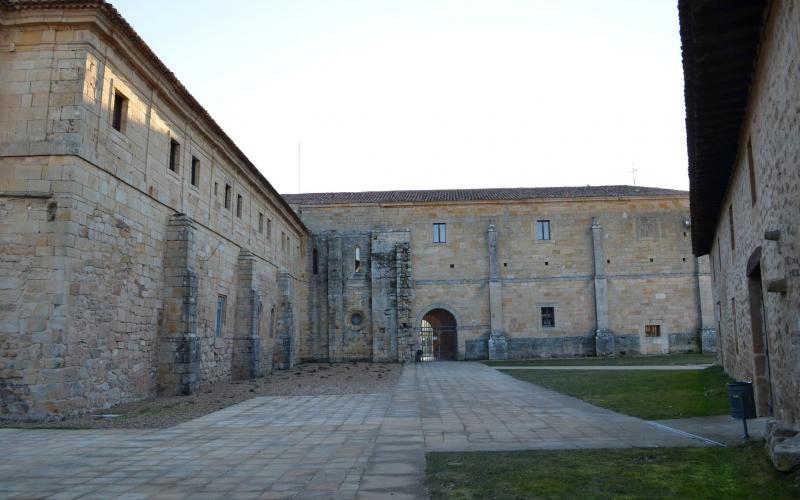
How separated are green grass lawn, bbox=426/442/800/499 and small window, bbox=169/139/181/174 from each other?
40.9ft

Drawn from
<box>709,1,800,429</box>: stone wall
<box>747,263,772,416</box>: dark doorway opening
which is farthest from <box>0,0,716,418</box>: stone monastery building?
<box>747,263,772,416</box>: dark doorway opening

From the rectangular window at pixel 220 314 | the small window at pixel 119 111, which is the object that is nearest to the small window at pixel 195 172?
the rectangular window at pixel 220 314

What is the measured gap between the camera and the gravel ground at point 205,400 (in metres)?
10.1

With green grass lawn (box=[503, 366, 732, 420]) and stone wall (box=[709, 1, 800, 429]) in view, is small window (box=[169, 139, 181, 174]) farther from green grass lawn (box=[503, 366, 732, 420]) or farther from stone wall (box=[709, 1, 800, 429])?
stone wall (box=[709, 1, 800, 429])

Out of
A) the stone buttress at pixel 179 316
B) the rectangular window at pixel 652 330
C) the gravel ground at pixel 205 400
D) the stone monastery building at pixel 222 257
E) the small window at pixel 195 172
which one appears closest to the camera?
the gravel ground at pixel 205 400

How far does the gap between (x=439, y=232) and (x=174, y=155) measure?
66.3 ft

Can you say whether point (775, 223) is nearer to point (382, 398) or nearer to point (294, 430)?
point (294, 430)

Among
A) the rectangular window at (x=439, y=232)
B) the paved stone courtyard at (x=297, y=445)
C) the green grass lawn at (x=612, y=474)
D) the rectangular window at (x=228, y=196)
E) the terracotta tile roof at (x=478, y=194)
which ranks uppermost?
the terracotta tile roof at (x=478, y=194)

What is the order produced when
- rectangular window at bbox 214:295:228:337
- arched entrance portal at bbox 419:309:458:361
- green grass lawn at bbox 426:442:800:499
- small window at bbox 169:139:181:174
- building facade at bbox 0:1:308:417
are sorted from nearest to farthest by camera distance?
green grass lawn at bbox 426:442:800:499
building facade at bbox 0:1:308:417
small window at bbox 169:139:181:174
rectangular window at bbox 214:295:228:337
arched entrance portal at bbox 419:309:458:361

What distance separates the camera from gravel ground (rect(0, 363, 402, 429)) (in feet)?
33.3

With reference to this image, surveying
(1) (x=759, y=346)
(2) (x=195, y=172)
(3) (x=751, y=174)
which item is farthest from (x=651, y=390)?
(2) (x=195, y=172)

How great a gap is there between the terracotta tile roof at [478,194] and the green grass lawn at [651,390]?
16.7 metres

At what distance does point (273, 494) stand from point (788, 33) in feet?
22.1

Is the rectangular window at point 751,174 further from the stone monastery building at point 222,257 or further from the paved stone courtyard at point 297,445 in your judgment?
the stone monastery building at point 222,257
